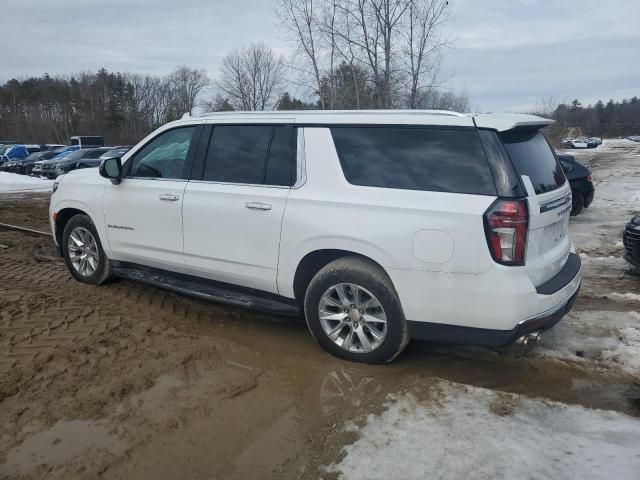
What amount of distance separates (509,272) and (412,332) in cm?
81

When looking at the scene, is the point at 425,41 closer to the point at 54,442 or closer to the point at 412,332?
the point at 412,332

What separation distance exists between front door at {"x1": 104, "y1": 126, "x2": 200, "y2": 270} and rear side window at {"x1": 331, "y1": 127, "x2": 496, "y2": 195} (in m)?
1.64

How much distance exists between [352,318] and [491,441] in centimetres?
134

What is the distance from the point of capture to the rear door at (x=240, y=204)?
4273mm

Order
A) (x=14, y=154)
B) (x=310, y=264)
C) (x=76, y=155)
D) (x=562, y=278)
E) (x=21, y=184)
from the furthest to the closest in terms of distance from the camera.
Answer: (x=14, y=154) < (x=76, y=155) < (x=21, y=184) < (x=310, y=264) < (x=562, y=278)

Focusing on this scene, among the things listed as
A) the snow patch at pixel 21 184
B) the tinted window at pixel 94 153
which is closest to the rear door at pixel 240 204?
the snow patch at pixel 21 184

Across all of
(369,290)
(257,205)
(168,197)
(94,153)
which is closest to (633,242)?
(369,290)

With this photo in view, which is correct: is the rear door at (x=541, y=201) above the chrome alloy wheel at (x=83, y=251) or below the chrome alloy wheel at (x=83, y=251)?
above

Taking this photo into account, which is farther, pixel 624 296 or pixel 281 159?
pixel 624 296

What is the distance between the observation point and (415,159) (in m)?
3.78

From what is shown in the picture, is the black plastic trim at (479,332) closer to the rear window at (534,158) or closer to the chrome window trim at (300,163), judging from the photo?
the rear window at (534,158)

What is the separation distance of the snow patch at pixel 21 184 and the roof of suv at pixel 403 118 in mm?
18923

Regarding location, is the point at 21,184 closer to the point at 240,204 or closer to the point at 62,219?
the point at 62,219

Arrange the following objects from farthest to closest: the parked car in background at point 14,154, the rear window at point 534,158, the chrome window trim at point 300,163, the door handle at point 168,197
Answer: the parked car in background at point 14,154, the door handle at point 168,197, the chrome window trim at point 300,163, the rear window at point 534,158
